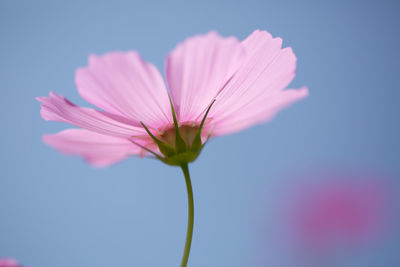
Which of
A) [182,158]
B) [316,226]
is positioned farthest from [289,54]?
[316,226]

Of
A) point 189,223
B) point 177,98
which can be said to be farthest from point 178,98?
point 189,223

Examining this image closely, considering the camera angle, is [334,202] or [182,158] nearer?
[182,158]

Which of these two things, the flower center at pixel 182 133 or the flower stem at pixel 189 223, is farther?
the flower center at pixel 182 133

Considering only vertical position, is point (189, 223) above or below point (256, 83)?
below

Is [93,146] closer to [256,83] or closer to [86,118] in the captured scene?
[86,118]

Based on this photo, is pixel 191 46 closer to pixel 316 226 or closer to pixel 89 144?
pixel 89 144

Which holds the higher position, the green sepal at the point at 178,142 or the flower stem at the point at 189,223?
the green sepal at the point at 178,142

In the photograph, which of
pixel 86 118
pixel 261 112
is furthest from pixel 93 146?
pixel 261 112

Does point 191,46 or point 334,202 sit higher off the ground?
point 191,46
